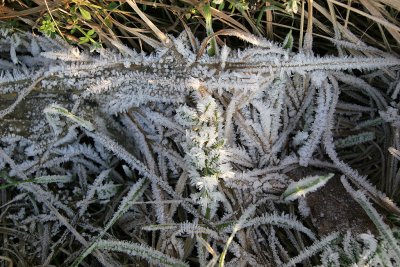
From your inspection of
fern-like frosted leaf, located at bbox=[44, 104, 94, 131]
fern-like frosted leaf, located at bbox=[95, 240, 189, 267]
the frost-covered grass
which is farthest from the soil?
fern-like frosted leaf, located at bbox=[44, 104, 94, 131]

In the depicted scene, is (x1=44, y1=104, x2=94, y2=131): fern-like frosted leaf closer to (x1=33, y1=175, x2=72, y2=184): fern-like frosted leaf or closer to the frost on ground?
the frost on ground

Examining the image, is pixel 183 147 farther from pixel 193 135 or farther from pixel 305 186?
pixel 305 186

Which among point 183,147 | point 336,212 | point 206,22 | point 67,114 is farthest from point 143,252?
point 206,22

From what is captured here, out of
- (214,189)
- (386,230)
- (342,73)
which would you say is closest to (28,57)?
(214,189)

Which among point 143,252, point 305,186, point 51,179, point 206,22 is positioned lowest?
point 143,252

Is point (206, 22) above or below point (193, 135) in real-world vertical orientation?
above

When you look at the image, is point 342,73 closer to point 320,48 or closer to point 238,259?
point 320,48
